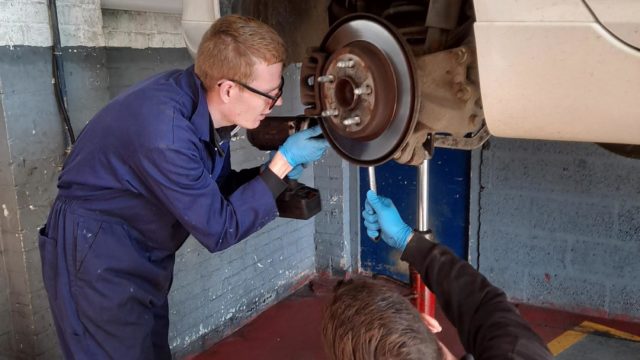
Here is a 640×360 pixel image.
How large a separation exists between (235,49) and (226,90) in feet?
0.41

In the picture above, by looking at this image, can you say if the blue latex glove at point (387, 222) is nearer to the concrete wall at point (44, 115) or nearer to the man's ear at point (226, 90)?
the man's ear at point (226, 90)

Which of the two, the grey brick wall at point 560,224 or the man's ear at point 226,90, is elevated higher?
the man's ear at point 226,90

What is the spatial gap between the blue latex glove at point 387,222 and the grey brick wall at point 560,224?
4.71ft

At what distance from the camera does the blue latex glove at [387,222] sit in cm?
191

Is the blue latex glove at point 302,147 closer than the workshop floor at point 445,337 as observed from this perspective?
Yes

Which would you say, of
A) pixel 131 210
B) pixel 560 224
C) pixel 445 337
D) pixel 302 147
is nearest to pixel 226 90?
pixel 302 147

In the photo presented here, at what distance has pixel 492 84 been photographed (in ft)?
4.38

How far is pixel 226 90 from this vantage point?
166cm

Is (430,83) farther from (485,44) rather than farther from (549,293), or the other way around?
(549,293)

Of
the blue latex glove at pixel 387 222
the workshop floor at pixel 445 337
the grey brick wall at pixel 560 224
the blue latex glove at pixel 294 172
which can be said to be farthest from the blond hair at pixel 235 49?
the grey brick wall at pixel 560 224

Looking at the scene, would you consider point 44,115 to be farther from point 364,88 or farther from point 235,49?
point 364,88

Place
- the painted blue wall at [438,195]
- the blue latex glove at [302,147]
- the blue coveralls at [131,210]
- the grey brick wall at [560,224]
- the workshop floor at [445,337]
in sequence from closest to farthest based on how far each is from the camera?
the blue coveralls at [131,210], the blue latex glove at [302,147], the workshop floor at [445,337], the grey brick wall at [560,224], the painted blue wall at [438,195]

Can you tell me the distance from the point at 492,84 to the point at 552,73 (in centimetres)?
14

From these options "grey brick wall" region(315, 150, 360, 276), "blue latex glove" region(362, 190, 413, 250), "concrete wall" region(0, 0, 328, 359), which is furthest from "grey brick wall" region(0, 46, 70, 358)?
"grey brick wall" region(315, 150, 360, 276)
